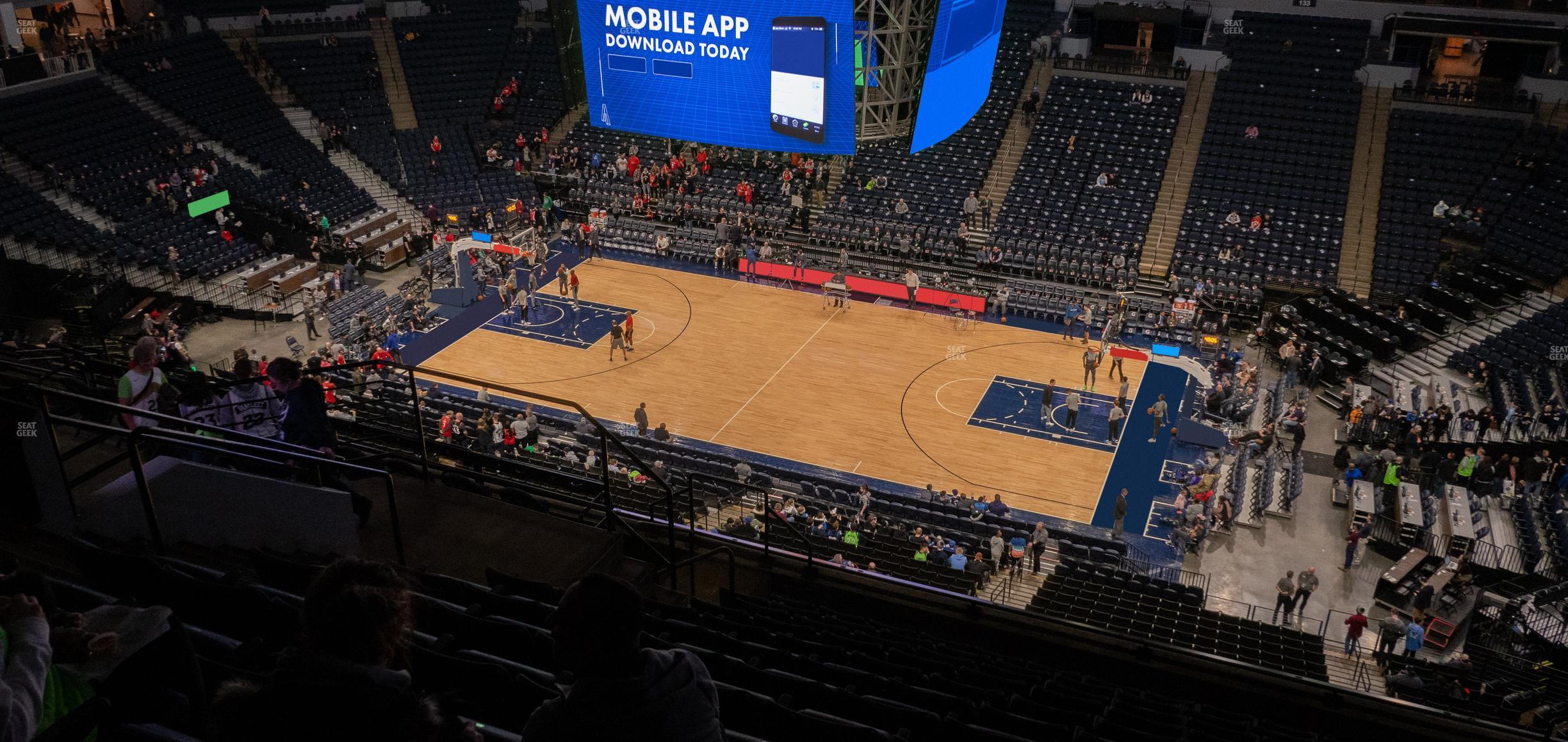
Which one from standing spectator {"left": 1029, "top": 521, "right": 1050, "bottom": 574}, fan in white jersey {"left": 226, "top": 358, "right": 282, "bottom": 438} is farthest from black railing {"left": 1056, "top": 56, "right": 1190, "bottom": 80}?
fan in white jersey {"left": 226, "top": 358, "right": 282, "bottom": 438}

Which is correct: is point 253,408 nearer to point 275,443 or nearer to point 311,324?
point 275,443

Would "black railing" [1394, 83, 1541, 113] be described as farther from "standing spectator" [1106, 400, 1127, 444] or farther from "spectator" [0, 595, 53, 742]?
"spectator" [0, 595, 53, 742]

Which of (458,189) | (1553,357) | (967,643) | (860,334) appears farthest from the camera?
(458,189)

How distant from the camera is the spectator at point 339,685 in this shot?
367 centimetres

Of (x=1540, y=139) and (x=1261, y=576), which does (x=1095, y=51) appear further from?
(x=1261, y=576)

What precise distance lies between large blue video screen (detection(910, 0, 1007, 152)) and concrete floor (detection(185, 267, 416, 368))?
20.8 metres

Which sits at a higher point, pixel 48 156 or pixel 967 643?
pixel 48 156

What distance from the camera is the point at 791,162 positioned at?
138 ft

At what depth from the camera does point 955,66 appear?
1731 cm

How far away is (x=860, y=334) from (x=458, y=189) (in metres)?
18.5

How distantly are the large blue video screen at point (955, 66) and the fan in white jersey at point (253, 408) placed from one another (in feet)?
32.8

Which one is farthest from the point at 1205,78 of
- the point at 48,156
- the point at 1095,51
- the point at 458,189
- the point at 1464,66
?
the point at 48,156

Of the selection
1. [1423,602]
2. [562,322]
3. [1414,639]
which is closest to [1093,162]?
[562,322]

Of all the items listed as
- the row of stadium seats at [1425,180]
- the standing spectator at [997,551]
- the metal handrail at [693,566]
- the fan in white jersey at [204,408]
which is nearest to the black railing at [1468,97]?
the row of stadium seats at [1425,180]
